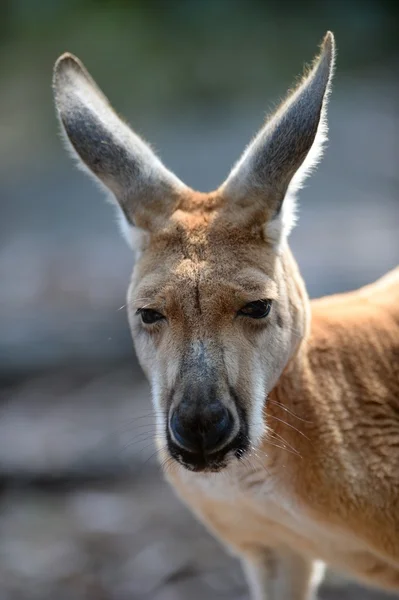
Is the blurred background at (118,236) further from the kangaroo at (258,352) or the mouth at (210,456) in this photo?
the mouth at (210,456)

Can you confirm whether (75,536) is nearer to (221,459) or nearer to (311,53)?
(221,459)

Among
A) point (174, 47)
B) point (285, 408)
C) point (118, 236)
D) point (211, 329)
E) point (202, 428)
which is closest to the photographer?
point (202, 428)

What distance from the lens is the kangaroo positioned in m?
3.33

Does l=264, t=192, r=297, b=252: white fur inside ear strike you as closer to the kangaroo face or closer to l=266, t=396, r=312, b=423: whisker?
the kangaroo face

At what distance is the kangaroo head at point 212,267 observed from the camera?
3.27 meters

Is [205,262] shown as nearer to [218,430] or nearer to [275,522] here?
[218,430]

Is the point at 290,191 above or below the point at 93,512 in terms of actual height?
above

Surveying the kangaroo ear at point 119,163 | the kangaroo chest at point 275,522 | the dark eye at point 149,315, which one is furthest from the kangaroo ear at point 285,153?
the kangaroo chest at point 275,522

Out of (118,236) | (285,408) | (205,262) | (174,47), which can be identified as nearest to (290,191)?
(205,262)

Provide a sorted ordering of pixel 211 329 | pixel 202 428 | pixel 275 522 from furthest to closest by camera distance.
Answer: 1. pixel 275 522
2. pixel 211 329
3. pixel 202 428

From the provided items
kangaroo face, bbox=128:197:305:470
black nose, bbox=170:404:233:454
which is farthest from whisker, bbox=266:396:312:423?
black nose, bbox=170:404:233:454

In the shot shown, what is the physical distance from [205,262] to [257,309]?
25 centimetres

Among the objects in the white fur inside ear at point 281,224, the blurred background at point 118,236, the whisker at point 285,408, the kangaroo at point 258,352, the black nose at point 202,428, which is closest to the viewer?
the black nose at point 202,428

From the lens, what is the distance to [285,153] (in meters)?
3.47
